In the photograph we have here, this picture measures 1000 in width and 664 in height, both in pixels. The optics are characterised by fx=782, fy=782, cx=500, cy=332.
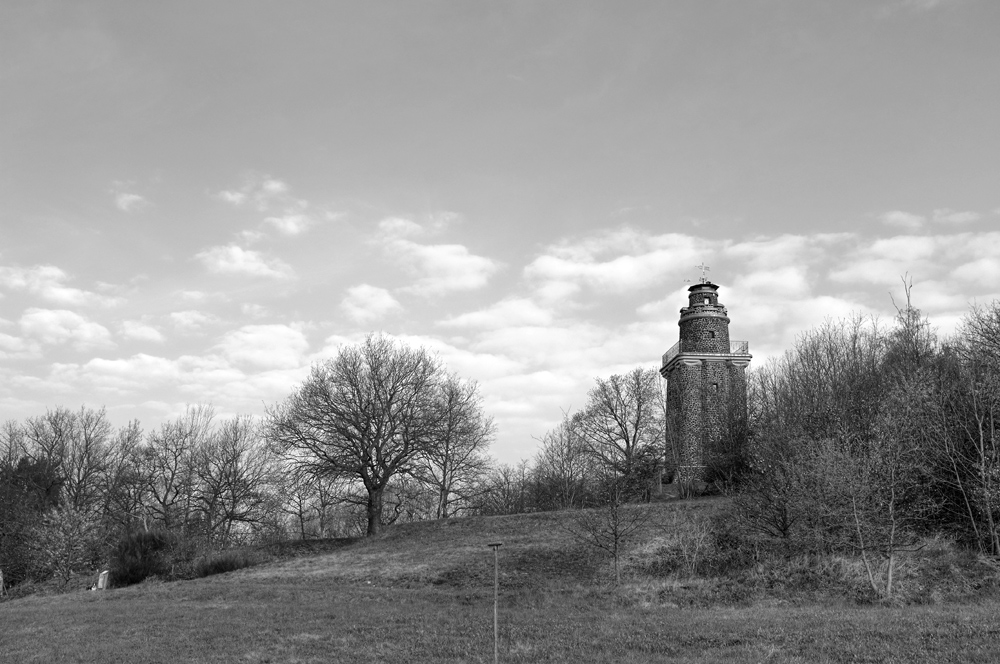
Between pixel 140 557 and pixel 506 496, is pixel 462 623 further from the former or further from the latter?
pixel 506 496

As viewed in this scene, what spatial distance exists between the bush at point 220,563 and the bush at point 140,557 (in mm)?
1474

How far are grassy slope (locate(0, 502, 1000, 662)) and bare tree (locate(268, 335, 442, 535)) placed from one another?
409 inches

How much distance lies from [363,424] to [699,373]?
25.8 m

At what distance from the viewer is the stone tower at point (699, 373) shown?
53188 millimetres

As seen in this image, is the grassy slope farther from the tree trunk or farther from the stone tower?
the stone tower

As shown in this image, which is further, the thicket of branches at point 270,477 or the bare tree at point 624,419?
the bare tree at point 624,419

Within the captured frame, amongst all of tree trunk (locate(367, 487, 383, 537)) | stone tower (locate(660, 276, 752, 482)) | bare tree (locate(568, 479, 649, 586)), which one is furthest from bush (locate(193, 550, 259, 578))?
stone tower (locate(660, 276, 752, 482))

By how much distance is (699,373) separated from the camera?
180 feet

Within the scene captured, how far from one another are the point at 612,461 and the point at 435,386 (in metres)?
16.8

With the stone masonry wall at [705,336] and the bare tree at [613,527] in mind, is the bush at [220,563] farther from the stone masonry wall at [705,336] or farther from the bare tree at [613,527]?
the stone masonry wall at [705,336]

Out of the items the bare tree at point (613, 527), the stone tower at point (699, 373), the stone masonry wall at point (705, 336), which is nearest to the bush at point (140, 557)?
the bare tree at point (613, 527)

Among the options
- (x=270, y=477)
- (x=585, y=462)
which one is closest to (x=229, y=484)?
(x=270, y=477)

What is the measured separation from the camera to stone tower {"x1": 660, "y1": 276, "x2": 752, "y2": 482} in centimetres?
5319

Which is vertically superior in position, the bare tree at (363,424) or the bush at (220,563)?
the bare tree at (363,424)
